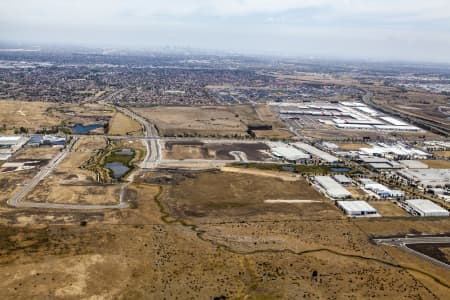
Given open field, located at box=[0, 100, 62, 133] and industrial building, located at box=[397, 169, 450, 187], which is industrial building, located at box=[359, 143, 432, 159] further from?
open field, located at box=[0, 100, 62, 133]

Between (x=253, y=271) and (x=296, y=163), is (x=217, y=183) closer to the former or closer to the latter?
(x=296, y=163)

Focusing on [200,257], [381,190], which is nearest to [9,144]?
[200,257]

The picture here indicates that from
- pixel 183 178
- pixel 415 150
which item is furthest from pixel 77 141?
pixel 415 150

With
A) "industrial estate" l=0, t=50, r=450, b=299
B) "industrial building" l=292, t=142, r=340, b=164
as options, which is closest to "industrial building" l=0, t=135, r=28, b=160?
"industrial estate" l=0, t=50, r=450, b=299

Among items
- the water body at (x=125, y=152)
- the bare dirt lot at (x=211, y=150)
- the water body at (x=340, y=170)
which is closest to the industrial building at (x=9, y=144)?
the water body at (x=125, y=152)

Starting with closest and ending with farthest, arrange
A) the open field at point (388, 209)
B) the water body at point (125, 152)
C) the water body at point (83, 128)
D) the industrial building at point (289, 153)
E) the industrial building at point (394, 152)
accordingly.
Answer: the open field at point (388, 209) → the water body at point (125, 152) → the industrial building at point (289, 153) → the industrial building at point (394, 152) → the water body at point (83, 128)

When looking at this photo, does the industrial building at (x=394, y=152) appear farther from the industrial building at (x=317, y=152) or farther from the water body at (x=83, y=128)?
the water body at (x=83, y=128)

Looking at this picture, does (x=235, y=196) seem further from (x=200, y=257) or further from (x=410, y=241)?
(x=410, y=241)
